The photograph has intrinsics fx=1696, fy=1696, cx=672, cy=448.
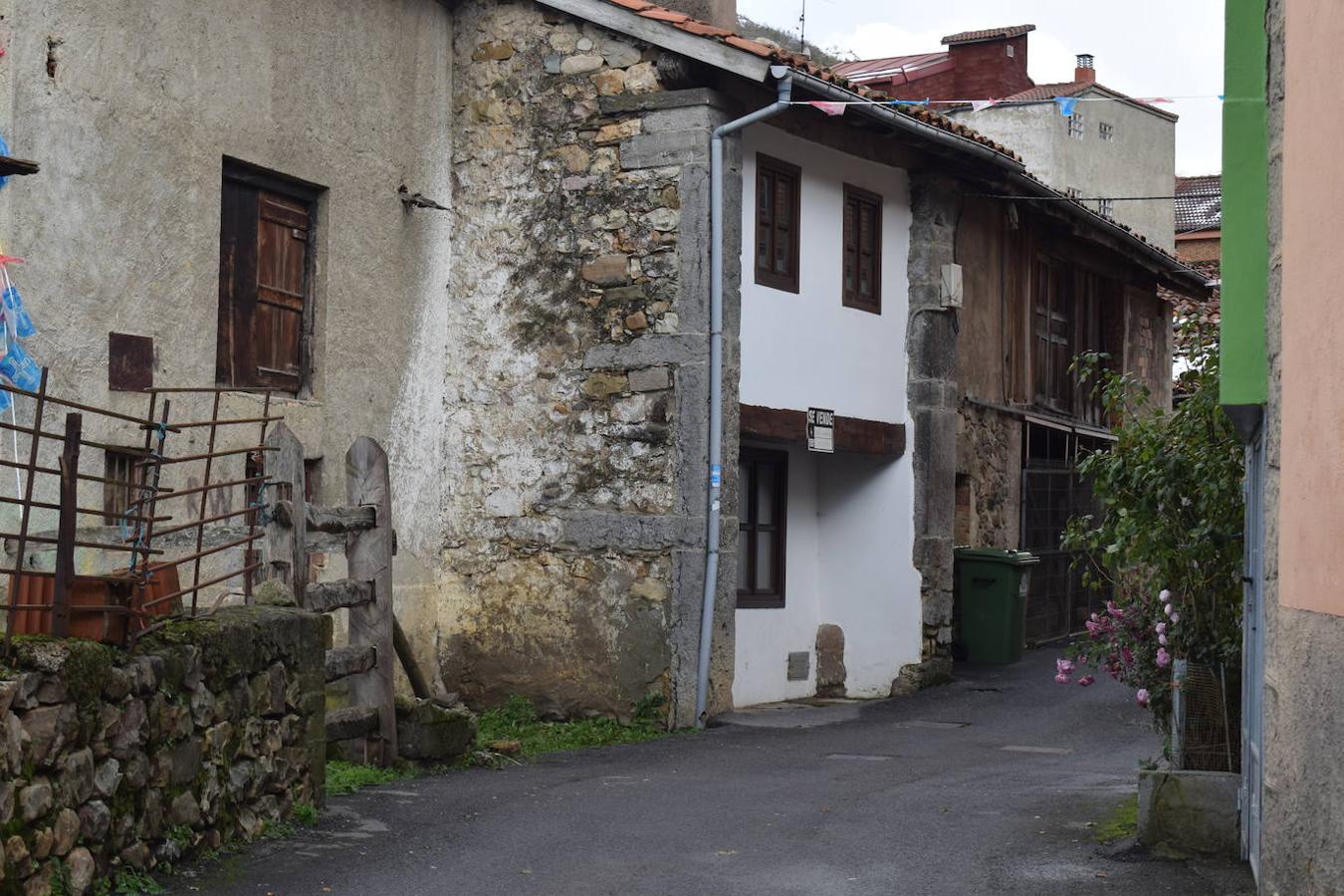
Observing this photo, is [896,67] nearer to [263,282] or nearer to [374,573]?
[263,282]

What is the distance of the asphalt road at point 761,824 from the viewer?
22.3 ft

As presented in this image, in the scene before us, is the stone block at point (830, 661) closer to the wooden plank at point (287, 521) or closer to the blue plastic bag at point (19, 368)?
the wooden plank at point (287, 521)

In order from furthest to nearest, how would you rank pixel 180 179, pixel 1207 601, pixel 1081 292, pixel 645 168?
pixel 1081 292 < pixel 645 168 < pixel 180 179 < pixel 1207 601

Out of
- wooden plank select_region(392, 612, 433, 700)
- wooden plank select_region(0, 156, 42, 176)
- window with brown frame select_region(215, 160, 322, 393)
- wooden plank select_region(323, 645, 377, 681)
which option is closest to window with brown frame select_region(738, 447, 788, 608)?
window with brown frame select_region(215, 160, 322, 393)

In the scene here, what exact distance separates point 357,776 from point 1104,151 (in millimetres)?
27487

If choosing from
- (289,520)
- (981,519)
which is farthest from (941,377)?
(289,520)

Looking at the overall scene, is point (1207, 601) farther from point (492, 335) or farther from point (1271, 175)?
point (492, 335)

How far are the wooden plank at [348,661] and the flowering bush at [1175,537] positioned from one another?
3737 mm

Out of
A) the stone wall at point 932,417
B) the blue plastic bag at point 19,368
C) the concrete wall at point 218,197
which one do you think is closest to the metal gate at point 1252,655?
the blue plastic bag at point 19,368

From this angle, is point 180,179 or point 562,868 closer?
point 562,868

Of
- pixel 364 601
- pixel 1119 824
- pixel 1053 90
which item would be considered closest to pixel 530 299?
pixel 364 601

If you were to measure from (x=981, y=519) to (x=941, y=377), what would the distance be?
210 cm

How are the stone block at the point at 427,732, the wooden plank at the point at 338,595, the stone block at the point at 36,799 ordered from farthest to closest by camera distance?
the stone block at the point at 427,732 → the wooden plank at the point at 338,595 → the stone block at the point at 36,799

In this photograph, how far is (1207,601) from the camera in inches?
305
